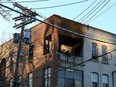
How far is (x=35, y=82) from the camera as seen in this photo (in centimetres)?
3531

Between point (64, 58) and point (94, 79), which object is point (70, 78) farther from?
point (94, 79)

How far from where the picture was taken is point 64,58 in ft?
110

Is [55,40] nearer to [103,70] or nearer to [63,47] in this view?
[63,47]

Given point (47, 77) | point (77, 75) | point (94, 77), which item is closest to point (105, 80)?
point (94, 77)

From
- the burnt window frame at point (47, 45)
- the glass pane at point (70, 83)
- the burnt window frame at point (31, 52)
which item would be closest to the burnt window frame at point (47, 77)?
the glass pane at point (70, 83)

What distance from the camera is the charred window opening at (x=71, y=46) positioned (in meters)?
35.6

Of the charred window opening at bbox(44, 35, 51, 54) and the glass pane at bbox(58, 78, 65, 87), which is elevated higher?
the charred window opening at bbox(44, 35, 51, 54)

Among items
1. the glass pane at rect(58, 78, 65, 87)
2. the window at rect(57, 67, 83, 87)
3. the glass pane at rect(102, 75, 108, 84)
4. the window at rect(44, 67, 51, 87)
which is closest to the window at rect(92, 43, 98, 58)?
the glass pane at rect(102, 75, 108, 84)

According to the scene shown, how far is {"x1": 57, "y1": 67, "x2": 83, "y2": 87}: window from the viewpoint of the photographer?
108 feet

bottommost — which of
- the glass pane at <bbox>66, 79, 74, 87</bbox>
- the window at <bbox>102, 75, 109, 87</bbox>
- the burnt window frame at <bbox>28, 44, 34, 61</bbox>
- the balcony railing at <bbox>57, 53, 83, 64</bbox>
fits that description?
the glass pane at <bbox>66, 79, 74, 87</bbox>

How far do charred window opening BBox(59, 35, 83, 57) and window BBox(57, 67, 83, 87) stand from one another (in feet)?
7.49

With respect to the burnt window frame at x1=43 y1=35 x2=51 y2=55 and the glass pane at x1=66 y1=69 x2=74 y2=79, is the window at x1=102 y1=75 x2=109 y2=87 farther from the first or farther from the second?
the burnt window frame at x1=43 y1=35 x2=51 y2=55

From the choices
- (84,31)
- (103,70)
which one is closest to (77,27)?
(84,31)

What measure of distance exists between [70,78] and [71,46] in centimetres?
459
